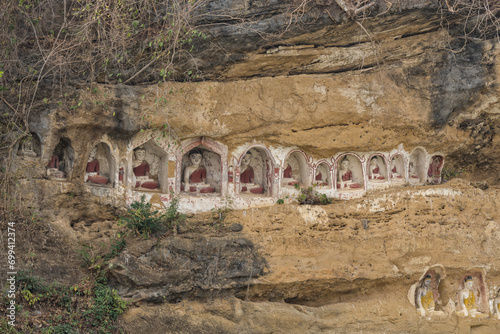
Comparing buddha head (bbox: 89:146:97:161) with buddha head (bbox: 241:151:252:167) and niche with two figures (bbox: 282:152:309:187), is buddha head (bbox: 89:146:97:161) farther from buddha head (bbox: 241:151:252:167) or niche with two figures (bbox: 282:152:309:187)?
niche with two figures (bbox: 282:152:309:187)

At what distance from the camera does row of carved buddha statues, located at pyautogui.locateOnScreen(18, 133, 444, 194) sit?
12891 millimetres

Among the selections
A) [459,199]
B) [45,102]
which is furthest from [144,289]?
[459,199]

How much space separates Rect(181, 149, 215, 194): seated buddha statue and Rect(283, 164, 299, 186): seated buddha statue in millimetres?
1905

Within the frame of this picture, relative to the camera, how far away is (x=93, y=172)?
1290 centimetres

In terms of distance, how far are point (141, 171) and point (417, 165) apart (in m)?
7.26

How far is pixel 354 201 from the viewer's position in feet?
45.0

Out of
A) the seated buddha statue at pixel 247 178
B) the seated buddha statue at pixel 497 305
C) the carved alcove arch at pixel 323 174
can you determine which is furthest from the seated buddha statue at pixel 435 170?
the seated buddha statue at pixel 247 178

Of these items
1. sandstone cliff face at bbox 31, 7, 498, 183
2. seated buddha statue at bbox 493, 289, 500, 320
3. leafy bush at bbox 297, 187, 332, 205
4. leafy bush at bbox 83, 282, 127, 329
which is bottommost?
seated buddha statue at bbox 493, 289, 500, 320

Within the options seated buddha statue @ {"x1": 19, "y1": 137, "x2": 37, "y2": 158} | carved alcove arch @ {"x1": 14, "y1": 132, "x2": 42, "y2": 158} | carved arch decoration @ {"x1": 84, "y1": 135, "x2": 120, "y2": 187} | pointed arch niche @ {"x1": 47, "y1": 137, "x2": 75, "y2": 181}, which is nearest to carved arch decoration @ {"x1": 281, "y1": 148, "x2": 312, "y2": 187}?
carved arch decoration @ {"x1": 84, "y1": 135, "x2": 120, "y2": 187}

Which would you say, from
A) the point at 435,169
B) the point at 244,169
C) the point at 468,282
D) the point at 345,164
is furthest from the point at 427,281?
the point at 244,169

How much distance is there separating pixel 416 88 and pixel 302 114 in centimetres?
295

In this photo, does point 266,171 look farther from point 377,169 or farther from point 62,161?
point 62,161

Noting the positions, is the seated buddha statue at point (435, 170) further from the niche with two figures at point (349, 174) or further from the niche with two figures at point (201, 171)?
the niche with two figures at point (201, 171)

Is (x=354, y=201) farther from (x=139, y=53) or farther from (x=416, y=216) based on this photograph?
(x=139, y=53)
